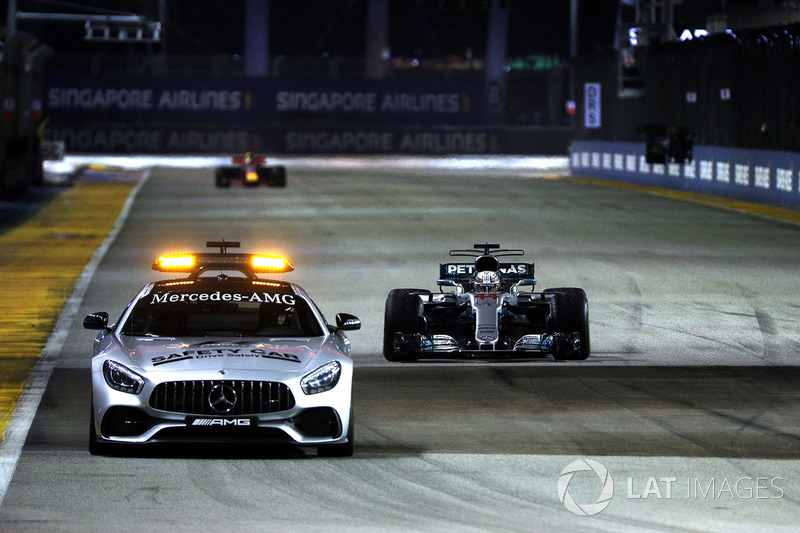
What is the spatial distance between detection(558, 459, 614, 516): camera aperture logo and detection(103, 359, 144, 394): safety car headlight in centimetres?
267

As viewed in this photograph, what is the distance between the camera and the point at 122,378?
33.2 feet

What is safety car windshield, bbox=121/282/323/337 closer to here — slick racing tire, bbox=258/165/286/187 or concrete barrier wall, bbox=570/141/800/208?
concrete barrier wall, bbox=570/141/800/208

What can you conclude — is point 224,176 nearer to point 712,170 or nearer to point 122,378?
point 712,170

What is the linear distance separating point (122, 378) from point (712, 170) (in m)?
39.1

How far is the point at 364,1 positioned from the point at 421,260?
76.6 meters

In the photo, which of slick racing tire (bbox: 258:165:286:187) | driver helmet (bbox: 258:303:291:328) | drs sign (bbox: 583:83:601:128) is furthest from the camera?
drs sign (bbox: 583:83:601:128)

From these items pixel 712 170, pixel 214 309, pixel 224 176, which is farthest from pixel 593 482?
pixel 224 176

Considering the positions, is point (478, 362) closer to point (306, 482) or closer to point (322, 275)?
point (306, 482)

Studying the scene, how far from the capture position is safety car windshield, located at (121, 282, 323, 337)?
11133mm

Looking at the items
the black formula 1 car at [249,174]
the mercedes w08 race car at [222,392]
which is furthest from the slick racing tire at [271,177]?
the mercedes w08 race car at [222,392]

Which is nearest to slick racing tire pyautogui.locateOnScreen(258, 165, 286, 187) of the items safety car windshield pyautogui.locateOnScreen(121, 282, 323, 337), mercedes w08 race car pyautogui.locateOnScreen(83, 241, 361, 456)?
safety car windshield pyautogui.locateOnScreen(121, 282, 323, 337)

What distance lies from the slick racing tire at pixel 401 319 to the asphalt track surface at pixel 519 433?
17 centimetres

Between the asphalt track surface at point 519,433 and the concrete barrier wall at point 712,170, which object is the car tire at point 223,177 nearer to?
the concrete barrier wall at point 712,170

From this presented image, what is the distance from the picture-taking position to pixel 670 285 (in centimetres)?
2238
